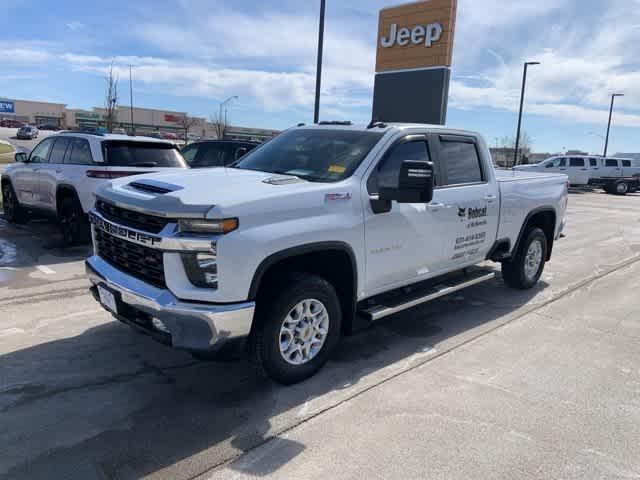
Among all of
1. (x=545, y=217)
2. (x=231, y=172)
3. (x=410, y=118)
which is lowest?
(x=545, y=217)

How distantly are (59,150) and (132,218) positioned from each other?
5.72 metres

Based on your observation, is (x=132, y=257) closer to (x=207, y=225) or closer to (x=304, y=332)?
(x=207, y=225)

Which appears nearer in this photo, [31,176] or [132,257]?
[132,257]

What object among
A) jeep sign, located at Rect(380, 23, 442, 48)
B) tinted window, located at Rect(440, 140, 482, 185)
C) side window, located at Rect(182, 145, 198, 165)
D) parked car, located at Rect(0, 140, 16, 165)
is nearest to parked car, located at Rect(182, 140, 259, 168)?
side window, located at Rect(182, 145, 198, 165)

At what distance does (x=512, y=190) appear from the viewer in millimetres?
5711

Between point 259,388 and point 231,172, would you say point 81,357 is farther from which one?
point 231,172

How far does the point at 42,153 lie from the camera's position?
8625 millimetres

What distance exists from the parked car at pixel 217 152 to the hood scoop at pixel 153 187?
652 centimetres

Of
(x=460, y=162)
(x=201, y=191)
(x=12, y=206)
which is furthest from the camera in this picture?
(x=12, y=206)

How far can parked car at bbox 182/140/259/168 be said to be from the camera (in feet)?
33.7

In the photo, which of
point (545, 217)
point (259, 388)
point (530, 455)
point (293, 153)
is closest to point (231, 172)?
point (293, 153)

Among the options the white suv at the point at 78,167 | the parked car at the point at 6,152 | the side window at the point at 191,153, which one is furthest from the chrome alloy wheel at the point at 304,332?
the parked car at the point at 6,152

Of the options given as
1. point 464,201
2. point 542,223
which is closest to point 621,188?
point 542,223

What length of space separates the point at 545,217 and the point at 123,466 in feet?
19.1
